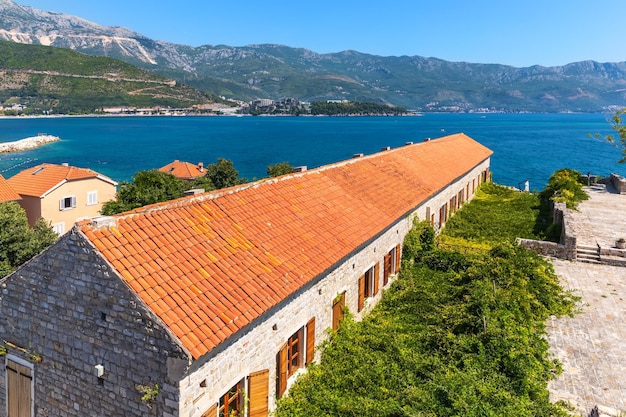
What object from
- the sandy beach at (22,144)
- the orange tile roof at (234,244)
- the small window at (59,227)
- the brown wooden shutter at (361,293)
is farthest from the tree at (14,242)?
the sandy beach at (22,144)

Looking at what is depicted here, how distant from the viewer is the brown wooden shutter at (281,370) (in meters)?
11.9

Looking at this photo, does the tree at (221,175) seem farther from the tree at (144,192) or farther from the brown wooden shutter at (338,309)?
the brown wooden shutter at (338,309)

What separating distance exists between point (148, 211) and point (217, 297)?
2.96 m

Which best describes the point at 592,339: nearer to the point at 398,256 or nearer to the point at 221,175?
the point at 398,256

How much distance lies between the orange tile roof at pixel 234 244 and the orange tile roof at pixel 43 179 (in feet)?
91.6

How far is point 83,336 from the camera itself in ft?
32.0

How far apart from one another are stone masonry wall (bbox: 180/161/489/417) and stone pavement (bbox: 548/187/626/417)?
6745 mm

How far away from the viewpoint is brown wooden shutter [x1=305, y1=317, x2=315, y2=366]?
13.3m

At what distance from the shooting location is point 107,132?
178 m

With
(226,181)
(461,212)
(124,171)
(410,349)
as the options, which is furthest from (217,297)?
(124,171)

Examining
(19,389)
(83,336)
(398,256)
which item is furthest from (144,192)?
(83,336)

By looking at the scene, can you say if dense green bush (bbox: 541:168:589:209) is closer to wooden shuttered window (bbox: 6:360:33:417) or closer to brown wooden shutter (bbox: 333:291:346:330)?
brown wooden shutter (bbox: 333:291:346:330)

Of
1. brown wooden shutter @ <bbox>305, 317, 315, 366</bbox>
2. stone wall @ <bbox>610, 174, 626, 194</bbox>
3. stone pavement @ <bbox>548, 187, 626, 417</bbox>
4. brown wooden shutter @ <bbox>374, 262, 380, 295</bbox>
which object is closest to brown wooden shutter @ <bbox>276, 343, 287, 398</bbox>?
brown wooden shutter @ <bbox>305, 317, 315, 366</bbox>

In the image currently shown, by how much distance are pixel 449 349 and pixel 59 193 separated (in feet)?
118
